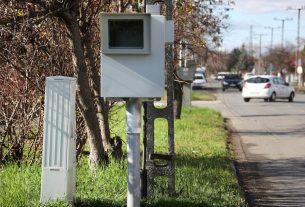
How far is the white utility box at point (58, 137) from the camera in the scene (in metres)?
6.35

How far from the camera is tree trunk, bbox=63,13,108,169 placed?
810 cm

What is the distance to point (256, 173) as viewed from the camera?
11.2 metres

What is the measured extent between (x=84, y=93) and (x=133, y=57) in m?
2.89

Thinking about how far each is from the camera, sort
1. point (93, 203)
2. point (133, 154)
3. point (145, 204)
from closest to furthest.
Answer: point (133, 154) → point (93, 203) → point (145, 204)

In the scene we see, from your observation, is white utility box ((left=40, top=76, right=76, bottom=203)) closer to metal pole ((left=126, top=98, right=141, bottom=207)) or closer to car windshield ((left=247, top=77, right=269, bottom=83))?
metal pole ((left=126, top=98, right=141, bottom=207))

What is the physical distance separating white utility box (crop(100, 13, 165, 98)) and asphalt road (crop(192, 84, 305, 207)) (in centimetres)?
342

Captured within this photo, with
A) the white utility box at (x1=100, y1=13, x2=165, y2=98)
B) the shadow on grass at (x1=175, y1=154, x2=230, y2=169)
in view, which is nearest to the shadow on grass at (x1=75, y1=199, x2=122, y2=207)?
the white utility box at (x1=100, y1=13, x2=165, y2=98)

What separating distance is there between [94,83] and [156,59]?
4.06m

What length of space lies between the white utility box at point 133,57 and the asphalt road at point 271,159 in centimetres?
342

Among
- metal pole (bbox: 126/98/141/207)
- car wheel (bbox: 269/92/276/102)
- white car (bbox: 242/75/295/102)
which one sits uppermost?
metal pole (bbox: 126/98/141/207)

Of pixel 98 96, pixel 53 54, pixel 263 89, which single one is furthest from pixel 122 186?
pixel 263 89

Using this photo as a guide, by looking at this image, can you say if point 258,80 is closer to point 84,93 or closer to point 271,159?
point 271,159

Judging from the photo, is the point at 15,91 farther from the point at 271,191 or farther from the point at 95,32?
the point at 271,191

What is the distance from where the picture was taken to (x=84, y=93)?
8422 millimetres
